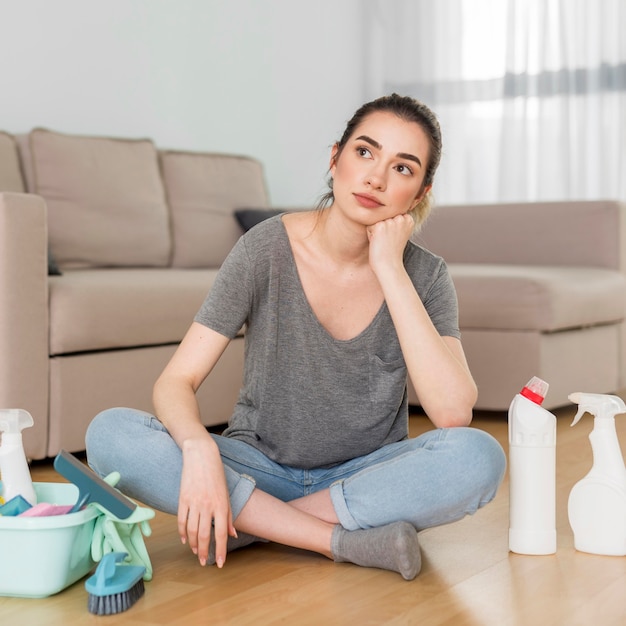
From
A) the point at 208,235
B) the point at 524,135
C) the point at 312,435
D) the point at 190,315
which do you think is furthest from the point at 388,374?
the point at 524,135

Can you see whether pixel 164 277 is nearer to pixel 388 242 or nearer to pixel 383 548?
pixel 388 242

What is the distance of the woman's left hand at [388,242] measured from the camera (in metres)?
1.71

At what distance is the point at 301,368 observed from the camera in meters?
1.74

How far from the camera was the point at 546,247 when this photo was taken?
378 cm

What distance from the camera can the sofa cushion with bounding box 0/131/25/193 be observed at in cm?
306

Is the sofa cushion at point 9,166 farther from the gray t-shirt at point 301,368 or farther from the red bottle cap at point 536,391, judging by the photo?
the red bottle cap at point 536,391

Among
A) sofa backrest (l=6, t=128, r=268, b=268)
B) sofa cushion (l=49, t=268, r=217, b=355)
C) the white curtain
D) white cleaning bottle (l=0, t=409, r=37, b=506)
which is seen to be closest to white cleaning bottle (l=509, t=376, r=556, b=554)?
white cleaning bottle (l=0, t=409, r=37, b=506)

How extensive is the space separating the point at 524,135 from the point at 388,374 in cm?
347

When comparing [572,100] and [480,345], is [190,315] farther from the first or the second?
[572,100]

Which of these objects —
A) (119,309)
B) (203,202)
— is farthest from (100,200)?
(119,309)

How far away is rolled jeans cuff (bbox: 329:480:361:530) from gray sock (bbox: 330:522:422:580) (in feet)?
0.03

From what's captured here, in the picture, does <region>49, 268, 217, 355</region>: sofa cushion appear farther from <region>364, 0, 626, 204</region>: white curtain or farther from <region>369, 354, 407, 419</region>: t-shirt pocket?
<region>364, 0, 626, 204</region>: white curtain

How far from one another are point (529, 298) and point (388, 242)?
153 centimetres

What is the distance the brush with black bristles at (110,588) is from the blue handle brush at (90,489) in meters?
0.06
